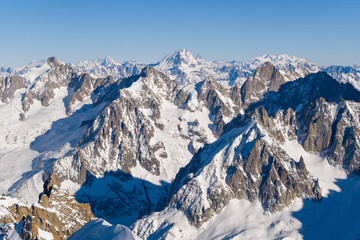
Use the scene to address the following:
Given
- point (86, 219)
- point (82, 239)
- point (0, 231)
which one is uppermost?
point (0, 231)

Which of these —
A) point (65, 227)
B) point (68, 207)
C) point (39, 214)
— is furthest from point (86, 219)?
point (39, 214)

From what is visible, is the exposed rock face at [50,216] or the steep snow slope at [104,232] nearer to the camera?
the steep snow slope at [104,232]

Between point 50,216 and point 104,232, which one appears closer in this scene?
point 104,232

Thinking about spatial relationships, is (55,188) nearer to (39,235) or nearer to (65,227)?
(65,227)

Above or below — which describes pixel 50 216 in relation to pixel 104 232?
below

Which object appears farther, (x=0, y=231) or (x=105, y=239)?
(x=0, y=231)

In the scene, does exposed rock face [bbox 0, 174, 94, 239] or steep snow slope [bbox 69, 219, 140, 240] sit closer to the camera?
steep snow slope [bbox 69, 219, 140, 240]

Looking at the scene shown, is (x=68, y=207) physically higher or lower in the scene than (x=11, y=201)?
A: lower

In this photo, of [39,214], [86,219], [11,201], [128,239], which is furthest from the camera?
[86,219]
